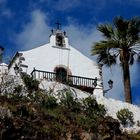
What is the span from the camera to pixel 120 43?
3791 centimetres

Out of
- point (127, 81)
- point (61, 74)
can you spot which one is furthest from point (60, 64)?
point (127, 81)

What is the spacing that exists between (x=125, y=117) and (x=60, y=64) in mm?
7581

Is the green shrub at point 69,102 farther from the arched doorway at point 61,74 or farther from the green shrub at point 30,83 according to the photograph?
the arched doorway at point 61,74

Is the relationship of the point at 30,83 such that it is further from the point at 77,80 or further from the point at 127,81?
the point at 127,81

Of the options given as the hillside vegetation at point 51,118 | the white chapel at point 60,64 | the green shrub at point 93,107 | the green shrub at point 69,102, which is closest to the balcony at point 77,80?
the white chapel at point 60,64

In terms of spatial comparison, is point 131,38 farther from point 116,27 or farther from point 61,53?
point 61,53

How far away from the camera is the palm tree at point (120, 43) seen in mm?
37688

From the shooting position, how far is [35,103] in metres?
30.8

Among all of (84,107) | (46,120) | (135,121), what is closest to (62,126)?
(46,120)

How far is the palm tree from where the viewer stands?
37688 millimetres

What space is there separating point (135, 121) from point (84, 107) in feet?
10.8

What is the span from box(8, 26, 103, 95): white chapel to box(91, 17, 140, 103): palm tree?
1.64 meters

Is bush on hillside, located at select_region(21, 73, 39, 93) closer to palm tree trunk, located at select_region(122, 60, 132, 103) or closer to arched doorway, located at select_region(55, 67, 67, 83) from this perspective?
arched doorway, located at select_region(55, 67, 67, 83)

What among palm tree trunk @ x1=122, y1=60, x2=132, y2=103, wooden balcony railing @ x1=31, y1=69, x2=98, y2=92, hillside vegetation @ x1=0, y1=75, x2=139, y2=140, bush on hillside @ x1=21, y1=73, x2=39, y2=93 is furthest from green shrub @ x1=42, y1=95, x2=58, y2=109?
palm tree trunk @ x1=122, y1=60, x2=132, y2=103
